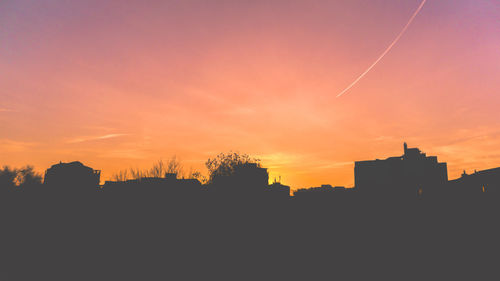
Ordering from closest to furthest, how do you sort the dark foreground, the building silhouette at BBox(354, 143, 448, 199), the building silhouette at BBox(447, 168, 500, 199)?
the dark foreground < the building silhouette at BBox(447, 168, 500, 199) < the building silhouette at BBox(354, 143, 448, 199)

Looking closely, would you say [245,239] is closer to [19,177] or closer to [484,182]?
[484,182]

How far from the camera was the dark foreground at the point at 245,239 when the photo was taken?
17.3 m

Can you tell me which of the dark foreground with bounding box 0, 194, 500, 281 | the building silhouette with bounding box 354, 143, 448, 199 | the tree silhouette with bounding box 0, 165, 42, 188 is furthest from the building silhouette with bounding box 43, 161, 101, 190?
the building silhouette with bounding box 354, 143, 448, 199

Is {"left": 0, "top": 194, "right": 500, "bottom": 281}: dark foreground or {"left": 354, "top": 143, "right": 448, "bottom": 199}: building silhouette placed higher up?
{"left": 354, "top": 143, "right": 448, "bottom": 199}: building silhouette

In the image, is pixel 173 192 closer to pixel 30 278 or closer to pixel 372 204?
pixel 30 278

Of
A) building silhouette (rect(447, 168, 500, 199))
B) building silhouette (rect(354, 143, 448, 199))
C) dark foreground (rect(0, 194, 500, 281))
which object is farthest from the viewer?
building silhouette (rect(354, 143, 448, 199))

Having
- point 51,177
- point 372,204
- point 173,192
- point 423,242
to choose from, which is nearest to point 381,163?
point 372,204

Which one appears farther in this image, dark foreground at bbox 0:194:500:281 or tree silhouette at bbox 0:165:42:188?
tree silhouette at bbox 0:165:42:188

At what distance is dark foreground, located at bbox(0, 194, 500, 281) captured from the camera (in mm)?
17344

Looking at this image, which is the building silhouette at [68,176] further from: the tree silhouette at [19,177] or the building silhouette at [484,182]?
the building silhouette at [484,182]

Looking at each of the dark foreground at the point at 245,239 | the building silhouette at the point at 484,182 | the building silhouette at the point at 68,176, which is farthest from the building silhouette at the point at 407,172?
the building silhouette at the point at 68,176

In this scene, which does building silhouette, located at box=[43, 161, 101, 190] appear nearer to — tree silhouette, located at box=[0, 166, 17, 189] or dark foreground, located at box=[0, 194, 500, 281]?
tree silhouette, located at box=[0, 166, 17, 189]

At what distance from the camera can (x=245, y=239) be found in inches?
879

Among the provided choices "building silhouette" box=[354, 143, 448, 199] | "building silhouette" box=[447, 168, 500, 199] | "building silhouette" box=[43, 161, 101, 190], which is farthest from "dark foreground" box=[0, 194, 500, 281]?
"building silhouette" box=[354, 143, 448, 199]
